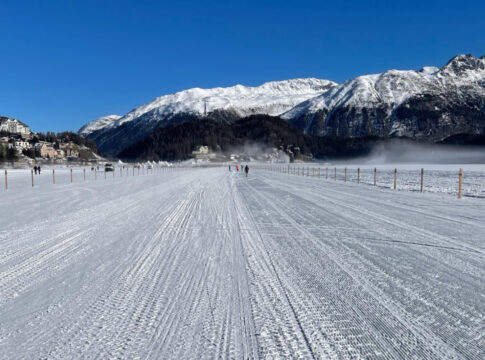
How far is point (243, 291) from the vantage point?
152 inches

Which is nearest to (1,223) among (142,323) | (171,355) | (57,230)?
(57,230)

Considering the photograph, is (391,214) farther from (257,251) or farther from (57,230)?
(57,230)

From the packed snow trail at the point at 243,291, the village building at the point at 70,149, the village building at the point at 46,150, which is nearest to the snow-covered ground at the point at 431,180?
the packed snow trail at the point at 243,291

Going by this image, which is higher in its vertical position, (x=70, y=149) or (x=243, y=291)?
(x=70, y=149)

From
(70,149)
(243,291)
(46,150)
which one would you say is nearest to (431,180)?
(243,291)

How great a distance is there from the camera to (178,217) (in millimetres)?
9125

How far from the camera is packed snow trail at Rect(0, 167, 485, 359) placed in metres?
2.75

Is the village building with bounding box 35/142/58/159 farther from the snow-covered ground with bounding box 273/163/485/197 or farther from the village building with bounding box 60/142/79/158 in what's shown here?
the snow-covered ground with bounding box 273/163/485/197

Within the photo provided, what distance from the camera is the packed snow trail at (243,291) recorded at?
275cm

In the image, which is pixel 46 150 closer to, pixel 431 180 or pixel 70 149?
pixel 70 149

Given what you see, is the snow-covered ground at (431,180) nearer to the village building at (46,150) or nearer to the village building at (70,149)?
the village building at (46,150)

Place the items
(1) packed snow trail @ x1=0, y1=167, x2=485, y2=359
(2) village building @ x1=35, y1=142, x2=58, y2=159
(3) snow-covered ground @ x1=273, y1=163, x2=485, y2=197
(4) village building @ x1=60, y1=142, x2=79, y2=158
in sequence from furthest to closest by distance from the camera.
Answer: (4) village building @ x1=60, y1=142, x2=79, y2=158
(2) village building @ x1=35, y1=142, x2=58, y2=159
(3) snow-covered ground @ x1=273, y1=163, x2=485, y2=197
(1) packed snow trail @ x1=0, y1=167, x2=485, y2=359

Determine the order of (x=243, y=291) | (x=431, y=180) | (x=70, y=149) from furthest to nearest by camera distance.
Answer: (x=70, y=149), (x=431, y=180), (x=243, y=291)

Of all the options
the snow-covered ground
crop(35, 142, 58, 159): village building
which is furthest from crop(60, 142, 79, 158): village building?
the snow-covered ground
